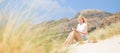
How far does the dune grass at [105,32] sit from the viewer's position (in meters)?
4.89

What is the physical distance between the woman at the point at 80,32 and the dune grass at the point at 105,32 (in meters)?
0.11

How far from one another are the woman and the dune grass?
0.37 ft

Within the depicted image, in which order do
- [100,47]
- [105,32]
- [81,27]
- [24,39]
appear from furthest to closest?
[105,32] < [81,27] < [100,47] < [24,39]

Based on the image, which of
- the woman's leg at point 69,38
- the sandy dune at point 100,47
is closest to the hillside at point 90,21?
the woman's leg at point 69,38

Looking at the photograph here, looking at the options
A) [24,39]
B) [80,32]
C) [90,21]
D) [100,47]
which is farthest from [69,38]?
[24,39]

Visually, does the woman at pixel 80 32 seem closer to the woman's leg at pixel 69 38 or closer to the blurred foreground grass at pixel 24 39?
the woman's leg at pixel 69 38

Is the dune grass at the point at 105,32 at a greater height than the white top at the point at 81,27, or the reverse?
the white top at the point at 81,27

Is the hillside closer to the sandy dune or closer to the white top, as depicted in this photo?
the white top

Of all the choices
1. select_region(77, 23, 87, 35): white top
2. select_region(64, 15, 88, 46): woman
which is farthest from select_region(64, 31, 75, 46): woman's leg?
select_region(77, 23, 87, 35): white top

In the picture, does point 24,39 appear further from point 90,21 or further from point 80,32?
point 90,21

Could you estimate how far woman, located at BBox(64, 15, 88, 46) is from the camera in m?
4.58

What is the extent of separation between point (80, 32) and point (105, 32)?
0.51m

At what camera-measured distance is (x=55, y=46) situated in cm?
390

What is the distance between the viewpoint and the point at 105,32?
5.09m
